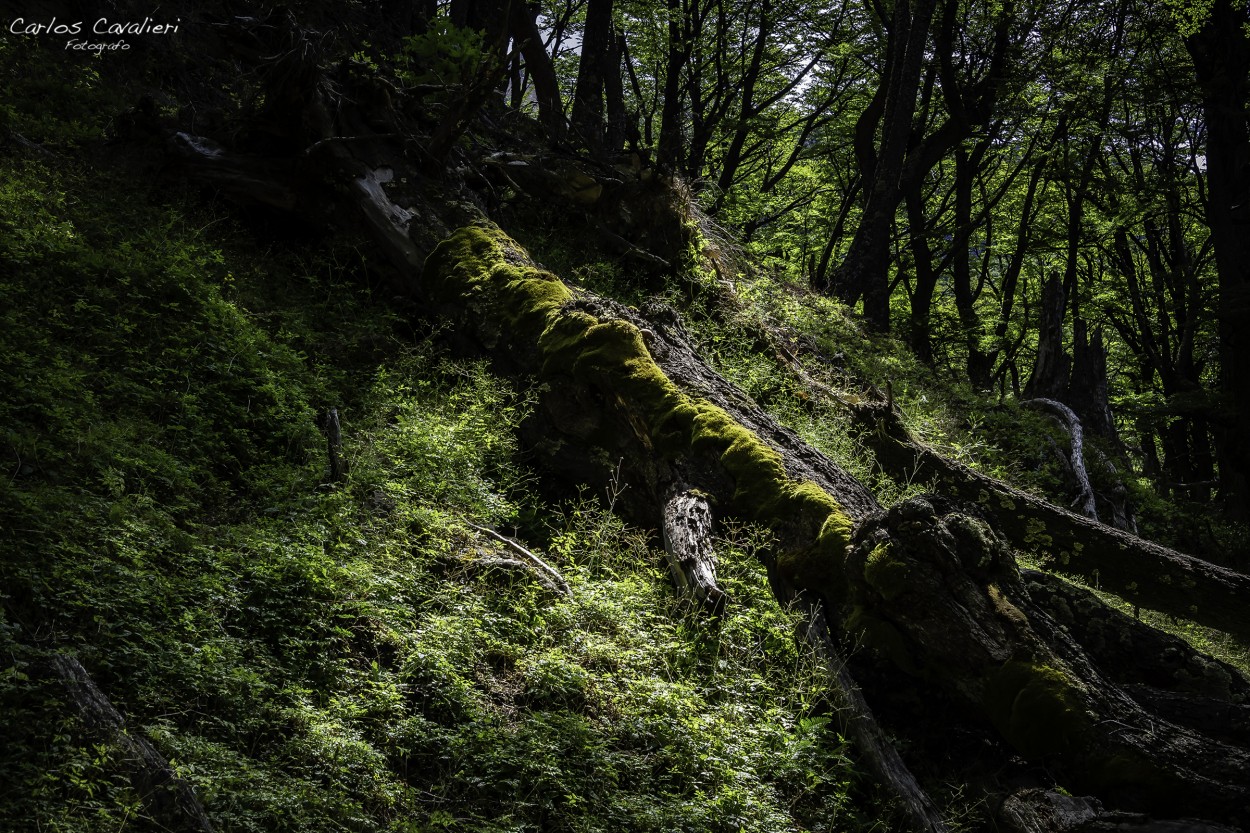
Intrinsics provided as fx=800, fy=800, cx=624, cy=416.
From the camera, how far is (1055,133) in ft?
52.5

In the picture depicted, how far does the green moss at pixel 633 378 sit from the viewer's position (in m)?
5.30

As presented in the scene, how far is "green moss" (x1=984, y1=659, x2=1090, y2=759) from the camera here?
4.19m

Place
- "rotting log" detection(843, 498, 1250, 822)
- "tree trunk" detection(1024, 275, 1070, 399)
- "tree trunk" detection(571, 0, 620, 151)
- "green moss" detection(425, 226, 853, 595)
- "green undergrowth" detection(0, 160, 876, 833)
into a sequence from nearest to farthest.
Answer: "green undergrowth" detection(0, 160, 876, 833) < "rotting log" detection(843, 498, 1250, 822) < "green moss" detection(425, 226, 853, 595) < "tree trunk" detection(1024, 275, 1070, 399) < "tree trunk" detection(571, 0, 620, 151)

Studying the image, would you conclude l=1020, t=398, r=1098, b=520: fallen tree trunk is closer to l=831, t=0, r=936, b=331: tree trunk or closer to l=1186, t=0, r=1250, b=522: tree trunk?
l=1186, t=0, r=1250, b=522: tree trunk

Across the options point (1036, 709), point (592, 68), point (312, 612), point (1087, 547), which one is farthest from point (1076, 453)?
point (592, 68)

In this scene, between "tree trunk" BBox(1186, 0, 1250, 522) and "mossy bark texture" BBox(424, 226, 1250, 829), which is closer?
"mossy bark texture" BBox(424, 226, 1250, 829)

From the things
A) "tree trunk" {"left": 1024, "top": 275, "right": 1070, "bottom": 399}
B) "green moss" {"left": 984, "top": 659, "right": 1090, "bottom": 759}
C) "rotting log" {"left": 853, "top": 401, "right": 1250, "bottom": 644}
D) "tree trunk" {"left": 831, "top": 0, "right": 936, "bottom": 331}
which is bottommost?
"green moss" {"left": 984, "top": 659, "right": 1090, "bottom": 759}

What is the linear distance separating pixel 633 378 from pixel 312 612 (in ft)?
10.3

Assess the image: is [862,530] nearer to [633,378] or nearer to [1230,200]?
[633,378]

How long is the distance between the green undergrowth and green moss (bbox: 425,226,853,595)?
0.37 metres

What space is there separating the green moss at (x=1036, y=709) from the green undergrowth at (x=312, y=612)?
90 cm
